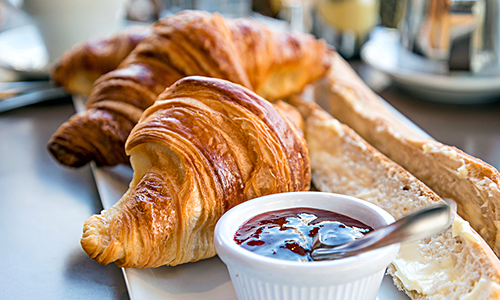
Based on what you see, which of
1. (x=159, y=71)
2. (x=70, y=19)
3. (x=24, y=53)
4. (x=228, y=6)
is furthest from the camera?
(x=228, y=6)

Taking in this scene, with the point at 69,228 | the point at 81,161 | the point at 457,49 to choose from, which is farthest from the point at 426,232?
the point at 457,49

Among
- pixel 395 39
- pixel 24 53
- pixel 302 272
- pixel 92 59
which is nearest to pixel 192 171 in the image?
pixel 302 272

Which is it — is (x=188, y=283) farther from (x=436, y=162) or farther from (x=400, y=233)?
(x=436, y=162)

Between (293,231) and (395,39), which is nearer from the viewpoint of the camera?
(293,231)

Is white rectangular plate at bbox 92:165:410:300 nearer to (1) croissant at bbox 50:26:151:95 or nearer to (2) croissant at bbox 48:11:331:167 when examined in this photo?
(2) croissant at bbox 48:11:331:167

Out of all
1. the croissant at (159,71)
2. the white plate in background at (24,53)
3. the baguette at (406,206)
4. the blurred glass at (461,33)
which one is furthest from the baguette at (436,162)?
the white plate in background at (24,53)

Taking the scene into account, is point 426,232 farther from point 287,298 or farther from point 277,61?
point 277,61

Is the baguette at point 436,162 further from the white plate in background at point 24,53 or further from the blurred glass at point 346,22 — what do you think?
the white plate in background at point 24,53
